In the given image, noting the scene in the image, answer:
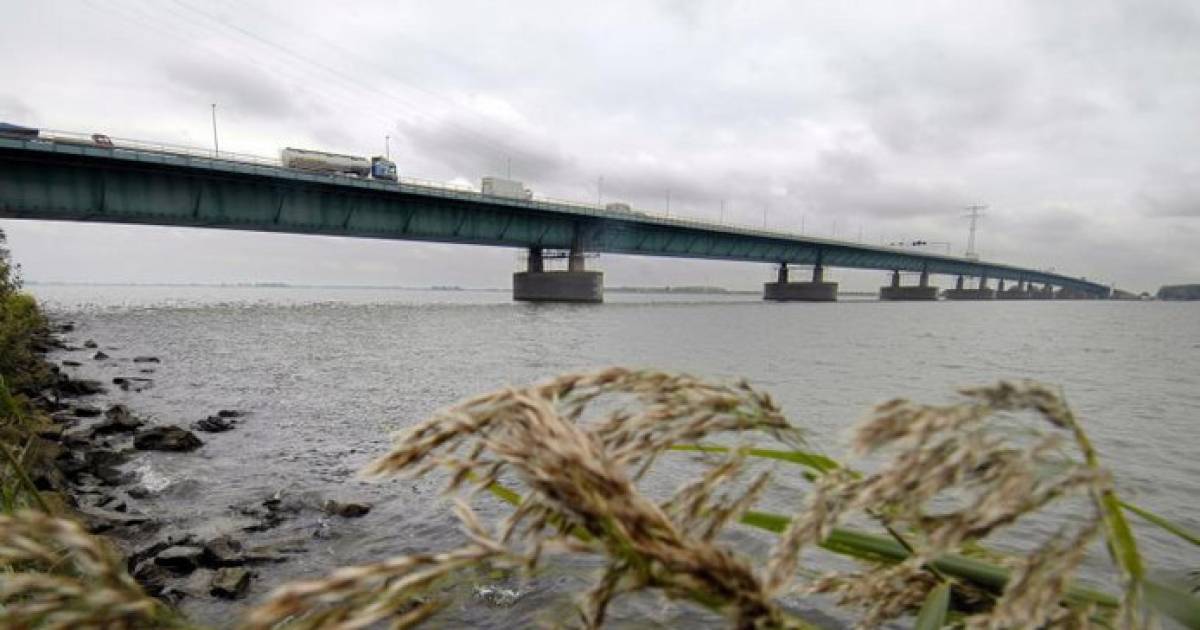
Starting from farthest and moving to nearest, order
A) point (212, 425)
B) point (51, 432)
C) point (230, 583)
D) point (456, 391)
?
point (456, 391)
point (212, 425)
point (51, 432)
point (230, 583)

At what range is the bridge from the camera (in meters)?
45.6

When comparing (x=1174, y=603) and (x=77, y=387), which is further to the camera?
(x=77, y=387)

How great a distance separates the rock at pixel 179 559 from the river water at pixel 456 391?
0.83 m

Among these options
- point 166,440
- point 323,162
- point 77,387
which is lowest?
point 77,387

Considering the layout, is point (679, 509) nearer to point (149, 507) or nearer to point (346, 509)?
point (346, 509)

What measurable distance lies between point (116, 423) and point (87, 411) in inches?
107

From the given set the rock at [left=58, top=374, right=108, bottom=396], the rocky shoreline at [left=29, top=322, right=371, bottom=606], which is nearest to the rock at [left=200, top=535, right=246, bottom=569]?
the rocky shoreline at [left=29, top=322, right=371, bottom=606]

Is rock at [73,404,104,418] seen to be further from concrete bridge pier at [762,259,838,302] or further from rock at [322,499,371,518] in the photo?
concrete bridge pier at [762,259,838,302]

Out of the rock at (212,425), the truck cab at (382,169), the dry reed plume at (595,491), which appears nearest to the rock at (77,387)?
the rock at (212,425)


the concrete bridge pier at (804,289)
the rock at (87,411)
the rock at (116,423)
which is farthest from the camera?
the concrete bridge pier at (804,289)

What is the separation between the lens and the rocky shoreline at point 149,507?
6816 mm

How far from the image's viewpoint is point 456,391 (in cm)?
1930

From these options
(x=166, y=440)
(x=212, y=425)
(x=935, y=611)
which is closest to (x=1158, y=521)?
(x=935, y=611)

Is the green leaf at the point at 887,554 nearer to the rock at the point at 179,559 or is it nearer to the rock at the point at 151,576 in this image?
the rock at the point at 151,576
